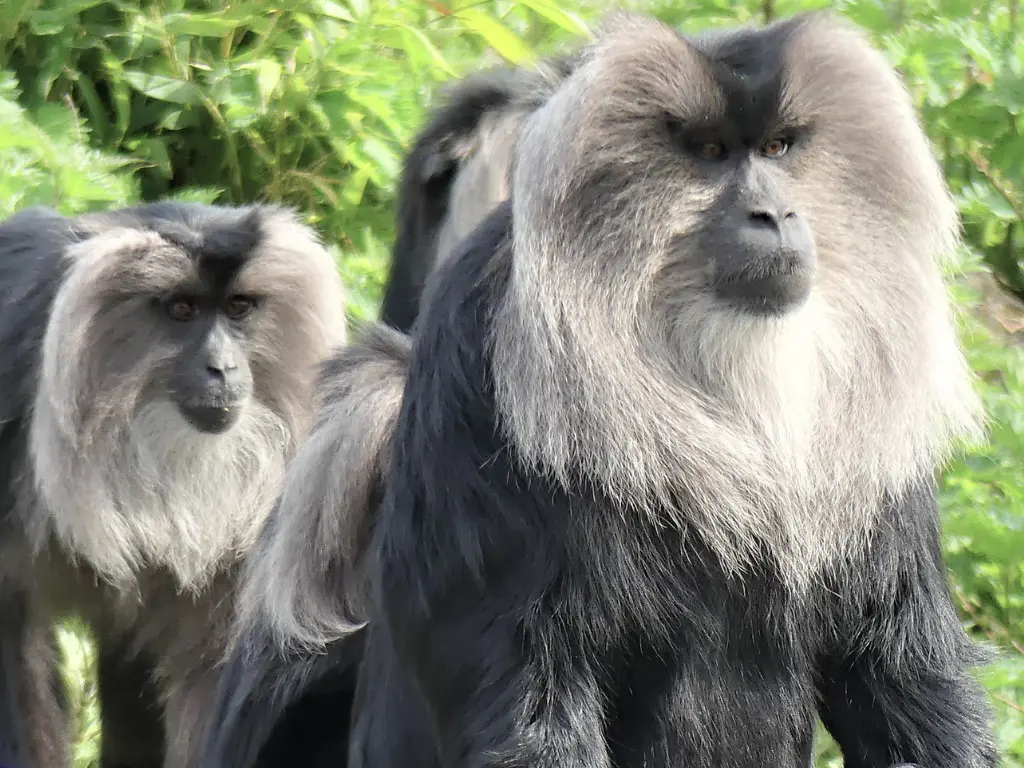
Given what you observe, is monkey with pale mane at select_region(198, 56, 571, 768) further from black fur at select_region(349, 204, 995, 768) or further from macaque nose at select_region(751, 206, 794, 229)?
macaque nose at select_region(751, 206, 794, 229)

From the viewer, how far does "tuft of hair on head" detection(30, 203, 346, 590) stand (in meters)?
3.62

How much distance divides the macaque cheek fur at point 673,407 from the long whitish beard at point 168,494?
1467 mm

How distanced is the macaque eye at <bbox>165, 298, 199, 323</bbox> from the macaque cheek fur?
4.79 feet

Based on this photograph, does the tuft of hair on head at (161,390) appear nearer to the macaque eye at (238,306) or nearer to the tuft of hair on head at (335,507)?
the macaque eye at (238,306)

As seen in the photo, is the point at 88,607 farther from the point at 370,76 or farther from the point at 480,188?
the point at 370,76

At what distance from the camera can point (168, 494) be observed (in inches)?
151

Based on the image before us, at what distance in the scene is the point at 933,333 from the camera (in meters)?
2.32

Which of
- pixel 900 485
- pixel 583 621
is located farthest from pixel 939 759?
pixel 583 621

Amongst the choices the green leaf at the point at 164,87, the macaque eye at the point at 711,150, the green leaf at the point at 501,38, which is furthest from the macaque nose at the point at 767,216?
the green leaf at the point at 164,87

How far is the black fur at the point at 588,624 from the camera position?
2.23 meters

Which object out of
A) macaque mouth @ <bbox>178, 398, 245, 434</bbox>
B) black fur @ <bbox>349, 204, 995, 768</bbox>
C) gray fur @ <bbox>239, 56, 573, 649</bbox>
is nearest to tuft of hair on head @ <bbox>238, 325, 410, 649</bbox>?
gray fur @ <bbox>239, 56, 573, 649</bbox>

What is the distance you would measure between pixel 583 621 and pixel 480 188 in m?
2.11

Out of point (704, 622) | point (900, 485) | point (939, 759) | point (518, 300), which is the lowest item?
point (939, 759)

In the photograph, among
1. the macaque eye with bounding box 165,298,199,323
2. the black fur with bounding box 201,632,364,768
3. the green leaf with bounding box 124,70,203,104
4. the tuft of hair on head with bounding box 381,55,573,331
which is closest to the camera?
the black fur with bounding box 201,632,364,768
